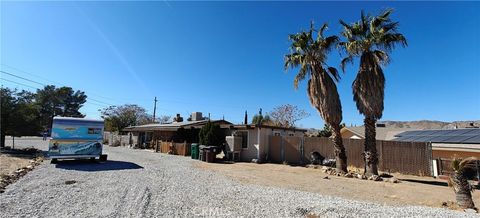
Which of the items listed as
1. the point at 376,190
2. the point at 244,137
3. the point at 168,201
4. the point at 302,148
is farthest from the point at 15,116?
the point at 376,190

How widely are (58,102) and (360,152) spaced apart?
63.9m

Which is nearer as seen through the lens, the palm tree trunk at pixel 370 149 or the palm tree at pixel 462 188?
the palm tree at pixel 462 188

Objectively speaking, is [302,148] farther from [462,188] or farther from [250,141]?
[462,188]

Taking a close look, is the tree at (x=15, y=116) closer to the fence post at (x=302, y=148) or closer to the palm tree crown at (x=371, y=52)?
the fence post at (x=302, y=148)

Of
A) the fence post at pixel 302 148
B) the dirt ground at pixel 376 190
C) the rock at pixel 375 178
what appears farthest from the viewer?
the fence post at pixel 302 148

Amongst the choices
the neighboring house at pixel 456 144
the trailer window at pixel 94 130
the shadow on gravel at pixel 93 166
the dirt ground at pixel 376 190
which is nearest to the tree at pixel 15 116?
the shadow on gravel at pixel 93 166

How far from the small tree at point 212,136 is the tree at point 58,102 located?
167 ft

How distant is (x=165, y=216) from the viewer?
18.8 feet

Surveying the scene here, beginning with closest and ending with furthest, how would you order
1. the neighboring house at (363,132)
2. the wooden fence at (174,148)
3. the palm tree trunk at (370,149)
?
the palm tree trunk at (370,149) < the wooden fence at (174,148) < the neighboring house at (363,132)

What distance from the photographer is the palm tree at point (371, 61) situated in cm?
1256

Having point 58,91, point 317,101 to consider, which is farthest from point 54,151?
point 58,91

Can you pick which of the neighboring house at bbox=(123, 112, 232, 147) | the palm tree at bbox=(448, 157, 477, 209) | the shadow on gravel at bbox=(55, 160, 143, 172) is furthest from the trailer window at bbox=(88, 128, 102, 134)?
the palm tree at bbox=(448, 157, 477, 209)

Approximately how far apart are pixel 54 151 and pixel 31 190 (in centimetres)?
684

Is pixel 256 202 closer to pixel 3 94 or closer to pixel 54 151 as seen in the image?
pixel 54 151
